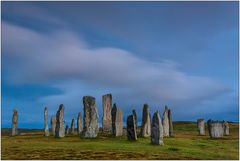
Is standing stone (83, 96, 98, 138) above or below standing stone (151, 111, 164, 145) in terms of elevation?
above

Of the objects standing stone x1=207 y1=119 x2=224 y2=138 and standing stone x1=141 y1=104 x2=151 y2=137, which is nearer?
standing stone x1=141 y1=104 x2=151 y2=137

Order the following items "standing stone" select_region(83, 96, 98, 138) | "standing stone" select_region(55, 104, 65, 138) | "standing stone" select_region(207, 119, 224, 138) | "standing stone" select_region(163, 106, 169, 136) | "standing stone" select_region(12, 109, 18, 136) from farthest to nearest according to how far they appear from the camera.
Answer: "standing stone" select_region(12, 109, 18, 136) < "standing stone" select_region(207, 119, 224, 138) < "standing stone" select_region(163, 106, 169, 136) < "standing stone" select_region(55, 104, 65, 138) < "standing stone" select_region(83, 96, 98, 138)

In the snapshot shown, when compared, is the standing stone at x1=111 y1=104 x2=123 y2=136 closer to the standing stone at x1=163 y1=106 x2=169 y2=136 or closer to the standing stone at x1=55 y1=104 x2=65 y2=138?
the standing stone at x1=55 y1=104 x2=65 y2=138

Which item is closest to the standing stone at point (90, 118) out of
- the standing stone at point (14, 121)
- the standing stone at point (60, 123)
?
the standing stone at point (60, 123)

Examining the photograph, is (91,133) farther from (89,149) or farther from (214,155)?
(214,155)

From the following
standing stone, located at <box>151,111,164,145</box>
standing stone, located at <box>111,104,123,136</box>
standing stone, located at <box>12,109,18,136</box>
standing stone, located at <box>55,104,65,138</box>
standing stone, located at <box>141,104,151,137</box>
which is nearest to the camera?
standing stone, located at <box>151,111,164,145</box>

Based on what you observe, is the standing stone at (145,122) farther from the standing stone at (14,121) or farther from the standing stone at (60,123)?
the standing stone at (14,121)

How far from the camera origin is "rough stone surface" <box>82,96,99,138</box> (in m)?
47.1

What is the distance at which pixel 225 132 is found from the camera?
68750 millimetres

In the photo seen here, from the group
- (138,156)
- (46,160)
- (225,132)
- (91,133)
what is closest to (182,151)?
(138,156)

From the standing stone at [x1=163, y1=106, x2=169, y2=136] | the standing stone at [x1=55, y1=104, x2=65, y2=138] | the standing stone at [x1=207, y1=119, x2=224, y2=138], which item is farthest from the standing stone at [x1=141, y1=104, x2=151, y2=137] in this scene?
the standing stone at [x1=207, y1=119, x2=224, y2=138]

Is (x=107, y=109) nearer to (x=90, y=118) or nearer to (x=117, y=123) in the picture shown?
(x=117, y=123)

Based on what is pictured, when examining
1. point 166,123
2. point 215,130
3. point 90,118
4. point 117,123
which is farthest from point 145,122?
point 215,130

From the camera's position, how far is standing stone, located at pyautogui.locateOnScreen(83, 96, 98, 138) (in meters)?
47.1
